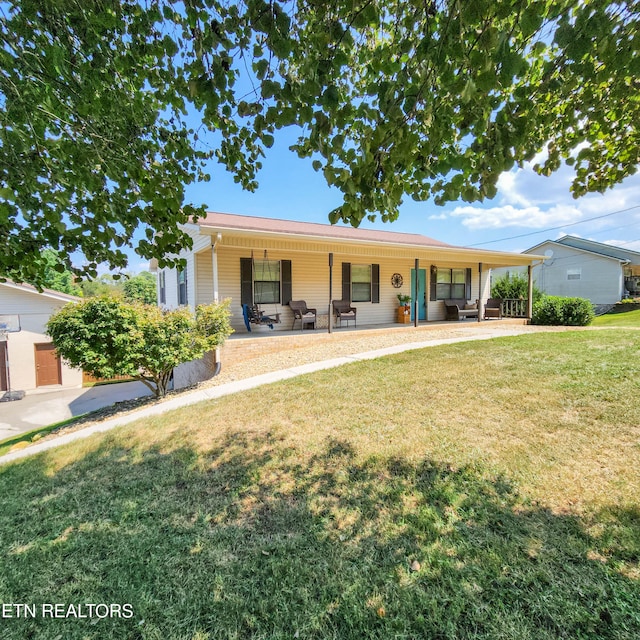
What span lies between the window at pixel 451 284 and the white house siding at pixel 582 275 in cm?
1320

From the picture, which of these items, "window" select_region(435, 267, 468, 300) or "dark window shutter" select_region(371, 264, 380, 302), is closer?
"dark window shutter" select_region(371, 264, 380, 302)

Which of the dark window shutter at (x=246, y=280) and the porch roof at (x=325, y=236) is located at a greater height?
the porch roof at (x=325, y=236)

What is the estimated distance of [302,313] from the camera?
34.1ft

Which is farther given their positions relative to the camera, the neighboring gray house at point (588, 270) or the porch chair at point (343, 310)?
the neighboring gray house at point (588, 270)

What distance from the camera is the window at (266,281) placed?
10.3m

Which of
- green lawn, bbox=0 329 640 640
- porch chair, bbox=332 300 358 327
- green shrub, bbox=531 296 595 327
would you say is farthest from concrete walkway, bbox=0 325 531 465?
green shrub, bbox=531 296 595 327

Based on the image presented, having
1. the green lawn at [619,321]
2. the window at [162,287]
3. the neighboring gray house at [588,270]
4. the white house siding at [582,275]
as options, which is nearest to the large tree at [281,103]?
the green lawn at [619,321]

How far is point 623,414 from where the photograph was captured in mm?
3750

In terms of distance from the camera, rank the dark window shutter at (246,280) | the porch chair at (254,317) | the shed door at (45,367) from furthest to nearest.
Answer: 1. the shed door at (45,367)
2. the dark window shutter at (246,280)
3. the porch chair at (254,317)

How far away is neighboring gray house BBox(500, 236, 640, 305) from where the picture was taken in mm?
23344

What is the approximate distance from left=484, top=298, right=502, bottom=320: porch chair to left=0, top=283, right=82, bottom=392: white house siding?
1974 cm

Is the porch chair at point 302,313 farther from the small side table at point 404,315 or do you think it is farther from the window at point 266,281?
the small side table at point 404,315

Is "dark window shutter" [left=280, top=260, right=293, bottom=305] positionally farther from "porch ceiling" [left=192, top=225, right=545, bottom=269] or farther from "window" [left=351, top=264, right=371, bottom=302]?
"window" [left=351, top=264, right=371, bottom=302]

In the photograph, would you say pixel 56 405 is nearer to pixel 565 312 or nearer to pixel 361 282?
pixel 361 282
